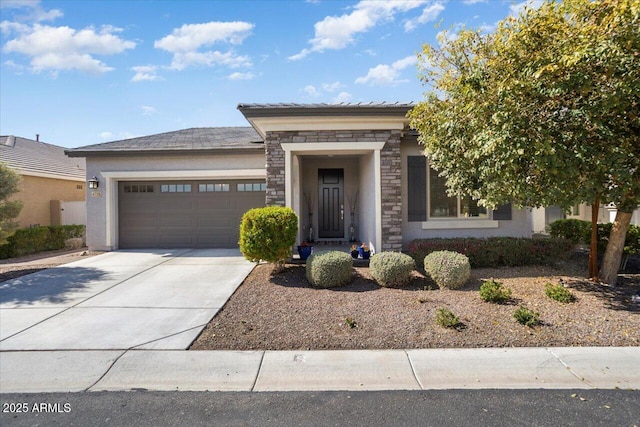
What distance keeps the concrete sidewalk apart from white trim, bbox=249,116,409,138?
5.51 metres

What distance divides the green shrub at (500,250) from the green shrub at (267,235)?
3040 millimetres

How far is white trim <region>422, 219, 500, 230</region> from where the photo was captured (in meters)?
9.18

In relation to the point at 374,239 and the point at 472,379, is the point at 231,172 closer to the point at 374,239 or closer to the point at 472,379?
the point at 374,239

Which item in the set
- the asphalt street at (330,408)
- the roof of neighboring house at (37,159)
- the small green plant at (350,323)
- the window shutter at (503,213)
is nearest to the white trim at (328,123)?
the window shutter at (503,213)

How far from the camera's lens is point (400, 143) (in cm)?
905

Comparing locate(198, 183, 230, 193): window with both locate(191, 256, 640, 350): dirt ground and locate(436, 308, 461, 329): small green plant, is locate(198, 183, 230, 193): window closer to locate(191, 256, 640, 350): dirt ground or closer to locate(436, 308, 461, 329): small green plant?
locate(191, 256, 640, 350): dirt ground

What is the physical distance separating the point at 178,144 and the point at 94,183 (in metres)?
2.89

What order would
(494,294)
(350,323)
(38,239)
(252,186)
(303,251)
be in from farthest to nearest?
(38,239) < (252,186) < (303,251) < (494,294) < (350,323)

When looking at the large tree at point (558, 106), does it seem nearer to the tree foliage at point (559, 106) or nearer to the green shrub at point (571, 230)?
the tree foliage at point (559, 106)

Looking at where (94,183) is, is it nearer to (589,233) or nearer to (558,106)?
(558,106)

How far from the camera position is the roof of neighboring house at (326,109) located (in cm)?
790

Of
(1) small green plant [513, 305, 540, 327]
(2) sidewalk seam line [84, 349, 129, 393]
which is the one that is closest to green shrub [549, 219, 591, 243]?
(1) small green plant [513, 305, 540, 327]

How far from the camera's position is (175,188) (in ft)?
37.6

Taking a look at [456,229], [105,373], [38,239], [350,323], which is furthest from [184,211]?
[456,229]
